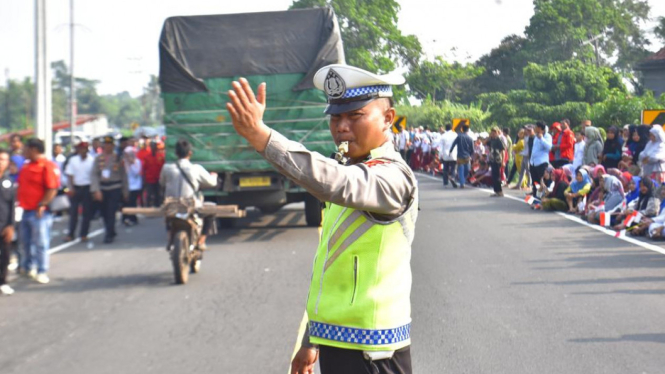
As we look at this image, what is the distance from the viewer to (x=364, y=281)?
3.34 meters

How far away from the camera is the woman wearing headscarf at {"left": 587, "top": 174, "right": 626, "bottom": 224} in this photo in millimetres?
16828

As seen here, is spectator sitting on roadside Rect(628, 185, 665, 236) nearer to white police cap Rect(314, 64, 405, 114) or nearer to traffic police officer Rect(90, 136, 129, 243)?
traffic police officer Rect(90, 136, 129, 243)

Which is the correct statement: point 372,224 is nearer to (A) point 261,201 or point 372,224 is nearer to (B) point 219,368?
(B) point 219,368

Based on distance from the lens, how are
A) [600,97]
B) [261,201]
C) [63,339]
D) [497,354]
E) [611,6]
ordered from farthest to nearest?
[611,6]
[600,97]
[261,201]
[63,339]
[497,354]

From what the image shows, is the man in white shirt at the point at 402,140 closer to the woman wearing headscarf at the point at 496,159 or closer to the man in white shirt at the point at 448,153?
the man in white shirt at the point at 448,153

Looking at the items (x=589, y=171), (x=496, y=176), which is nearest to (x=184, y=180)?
(x=589, y=171)

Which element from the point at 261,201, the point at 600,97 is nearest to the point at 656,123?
the point at 261,201

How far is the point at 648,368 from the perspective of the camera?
707 centimetres

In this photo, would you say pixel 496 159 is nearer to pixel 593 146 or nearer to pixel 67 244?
pixel 593 146

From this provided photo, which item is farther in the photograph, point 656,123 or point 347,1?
point 347,1

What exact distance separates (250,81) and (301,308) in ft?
22.5

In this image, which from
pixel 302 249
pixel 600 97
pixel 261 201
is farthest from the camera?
pixel 600 97

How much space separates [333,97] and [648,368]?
15.1ft

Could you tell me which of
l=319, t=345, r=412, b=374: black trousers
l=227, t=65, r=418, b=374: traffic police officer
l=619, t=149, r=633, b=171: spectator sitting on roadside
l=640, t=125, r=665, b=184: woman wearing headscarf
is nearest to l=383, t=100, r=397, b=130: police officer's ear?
l=227, t=65, r=418, b=374: traffic police officer
